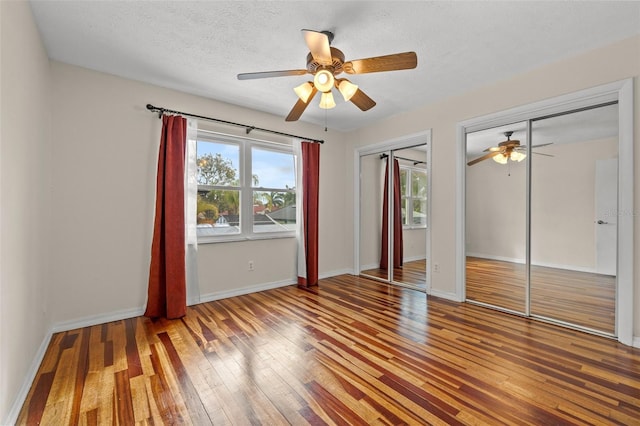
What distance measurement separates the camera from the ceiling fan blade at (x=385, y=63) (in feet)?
6.24

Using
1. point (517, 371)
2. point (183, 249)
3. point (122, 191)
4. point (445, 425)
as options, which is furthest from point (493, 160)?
point (122, 191)

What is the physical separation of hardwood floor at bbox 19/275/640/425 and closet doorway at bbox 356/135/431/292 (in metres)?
1.31

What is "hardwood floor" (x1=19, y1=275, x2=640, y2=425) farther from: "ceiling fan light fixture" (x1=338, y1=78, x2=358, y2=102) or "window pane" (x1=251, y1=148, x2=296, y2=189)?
"ceiling fan light fixture" (x1=338, y1=78, x2=358, y2=102)

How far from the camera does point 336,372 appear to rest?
76.6 inches

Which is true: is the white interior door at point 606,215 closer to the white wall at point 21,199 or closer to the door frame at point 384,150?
the door frame at point 384,150

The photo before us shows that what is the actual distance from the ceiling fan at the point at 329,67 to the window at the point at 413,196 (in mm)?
1848

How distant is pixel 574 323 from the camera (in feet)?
8.69

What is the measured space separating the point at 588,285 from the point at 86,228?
16.8ft

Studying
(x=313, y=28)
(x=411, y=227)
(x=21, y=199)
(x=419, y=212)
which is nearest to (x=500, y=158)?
(x=419, y=212)

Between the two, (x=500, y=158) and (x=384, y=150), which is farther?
(x=384, y=150)

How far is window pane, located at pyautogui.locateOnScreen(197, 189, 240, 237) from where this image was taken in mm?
3523

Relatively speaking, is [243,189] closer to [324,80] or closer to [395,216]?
[324,80]

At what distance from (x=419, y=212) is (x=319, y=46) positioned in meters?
2.87

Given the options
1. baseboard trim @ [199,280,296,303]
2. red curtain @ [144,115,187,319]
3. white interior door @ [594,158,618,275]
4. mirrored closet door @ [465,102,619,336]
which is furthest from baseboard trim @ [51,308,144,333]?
white interior door @ [594,158,618,275]
